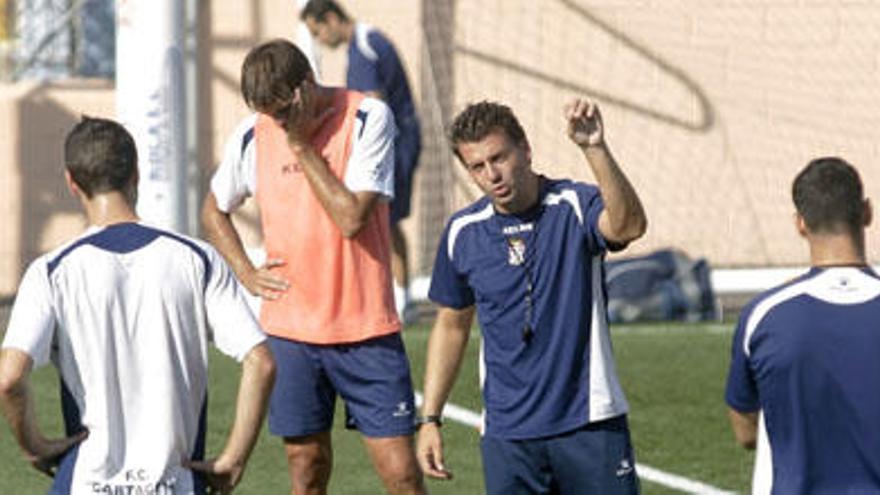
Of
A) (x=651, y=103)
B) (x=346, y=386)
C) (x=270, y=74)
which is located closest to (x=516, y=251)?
(x=270, y=74)

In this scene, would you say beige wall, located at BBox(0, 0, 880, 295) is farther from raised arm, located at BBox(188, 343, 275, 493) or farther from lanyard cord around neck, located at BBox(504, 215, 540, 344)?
raised arm, located at BBox(188, 343, 275, 493)

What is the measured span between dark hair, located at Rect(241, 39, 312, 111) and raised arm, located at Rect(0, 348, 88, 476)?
221 centimetres

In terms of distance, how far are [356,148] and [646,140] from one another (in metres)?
10.4

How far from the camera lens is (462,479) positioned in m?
11.5

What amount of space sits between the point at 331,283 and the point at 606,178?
6.81 feet

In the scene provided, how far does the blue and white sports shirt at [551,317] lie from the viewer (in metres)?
7.81

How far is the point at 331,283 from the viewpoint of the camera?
9258 mm

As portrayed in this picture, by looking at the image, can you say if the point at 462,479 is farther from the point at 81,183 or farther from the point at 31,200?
the point at 31,200

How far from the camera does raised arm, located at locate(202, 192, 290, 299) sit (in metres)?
9.30

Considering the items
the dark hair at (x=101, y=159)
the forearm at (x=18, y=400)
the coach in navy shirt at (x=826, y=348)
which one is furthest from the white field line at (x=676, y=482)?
the dark hair at (x=101, y=159)

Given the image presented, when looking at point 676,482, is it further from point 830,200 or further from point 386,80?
point 386,80

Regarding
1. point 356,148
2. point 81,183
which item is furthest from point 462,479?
point 81,183

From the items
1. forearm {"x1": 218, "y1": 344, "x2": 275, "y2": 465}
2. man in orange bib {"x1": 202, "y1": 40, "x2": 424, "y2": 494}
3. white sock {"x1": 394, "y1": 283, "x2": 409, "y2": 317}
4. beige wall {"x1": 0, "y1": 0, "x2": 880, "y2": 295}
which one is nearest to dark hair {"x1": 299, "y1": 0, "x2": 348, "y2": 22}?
white sock {"x1": 394, "y1": 283, "x2": 409, "y2": 317}

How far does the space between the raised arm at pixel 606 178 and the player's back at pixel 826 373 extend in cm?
100
